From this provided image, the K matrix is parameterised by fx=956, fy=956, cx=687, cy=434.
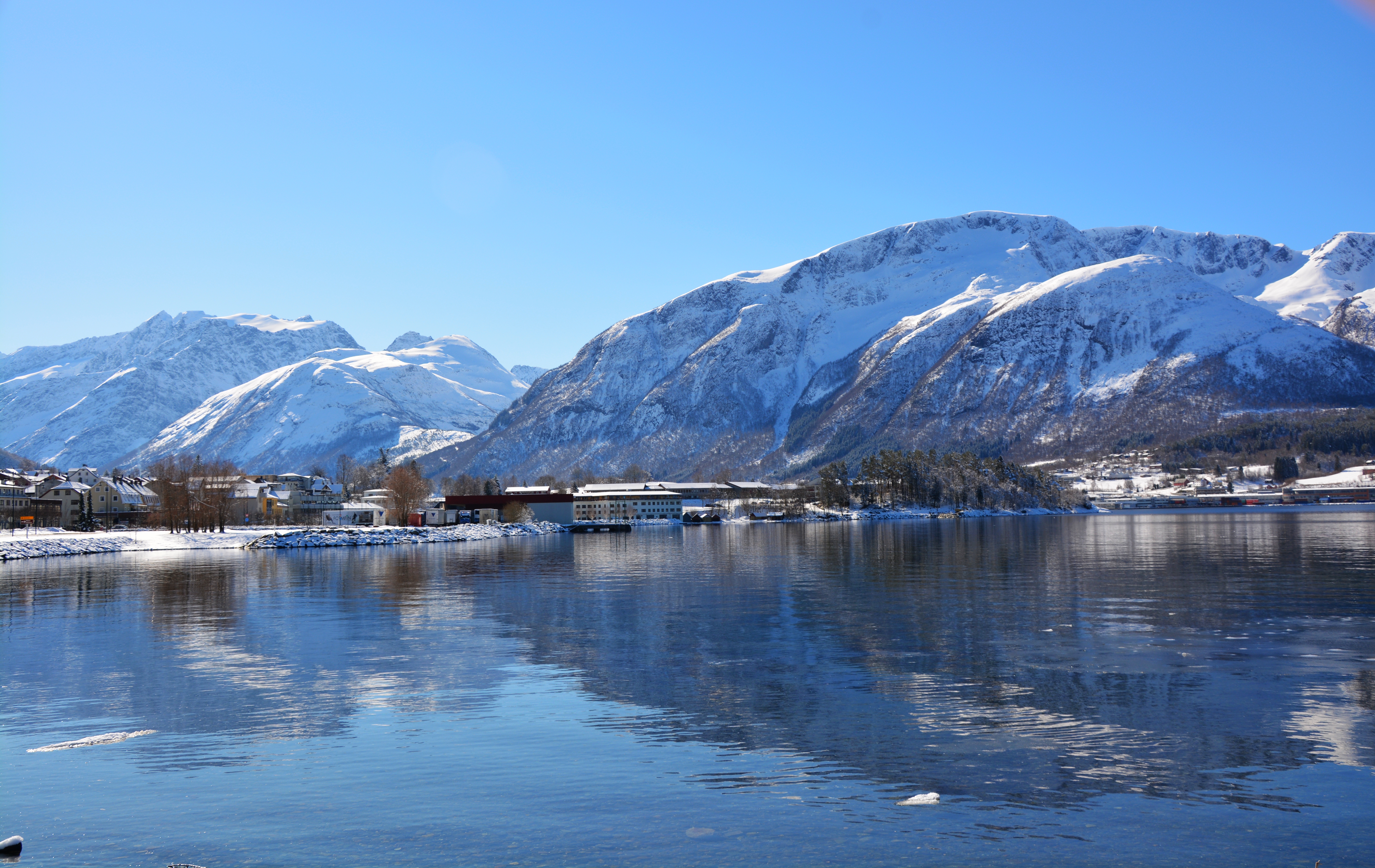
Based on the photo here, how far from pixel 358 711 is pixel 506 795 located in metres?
10.2

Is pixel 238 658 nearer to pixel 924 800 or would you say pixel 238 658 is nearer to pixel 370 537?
pixel 924 800

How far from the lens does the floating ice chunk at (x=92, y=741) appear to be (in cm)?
2414

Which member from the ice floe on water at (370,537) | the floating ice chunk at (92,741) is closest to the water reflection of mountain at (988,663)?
the floating ice chunk at (92,741)

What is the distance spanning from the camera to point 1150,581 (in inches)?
2579

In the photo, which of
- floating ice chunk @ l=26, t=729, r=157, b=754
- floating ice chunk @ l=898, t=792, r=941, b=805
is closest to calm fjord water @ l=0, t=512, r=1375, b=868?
floating ice chunk @ l=898, t=792, r=941, b=805

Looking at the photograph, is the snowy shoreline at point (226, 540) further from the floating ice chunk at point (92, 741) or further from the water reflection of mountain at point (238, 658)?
the floating ice chunk at point (92, 741)

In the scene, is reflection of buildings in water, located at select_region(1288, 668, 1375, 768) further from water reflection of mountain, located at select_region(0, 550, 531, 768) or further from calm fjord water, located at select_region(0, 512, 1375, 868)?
water reflection of mountain, located at select_region(0, 550, 531, 768)

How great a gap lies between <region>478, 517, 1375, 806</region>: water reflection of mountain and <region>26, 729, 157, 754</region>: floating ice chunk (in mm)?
12816

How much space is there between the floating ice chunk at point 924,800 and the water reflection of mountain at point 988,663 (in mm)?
831

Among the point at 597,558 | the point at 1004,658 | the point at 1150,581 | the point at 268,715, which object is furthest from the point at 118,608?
the point at 1150,581

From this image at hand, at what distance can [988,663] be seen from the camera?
3475 cm

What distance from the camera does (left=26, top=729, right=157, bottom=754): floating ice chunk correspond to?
24141 mm

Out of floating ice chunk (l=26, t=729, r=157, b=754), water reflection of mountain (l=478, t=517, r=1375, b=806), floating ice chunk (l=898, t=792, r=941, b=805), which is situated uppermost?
floating ice chunk (l=26, t=729, r=157, b=754)

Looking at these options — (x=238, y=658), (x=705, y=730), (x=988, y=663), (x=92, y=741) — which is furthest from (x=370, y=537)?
(x=705, y=730)
